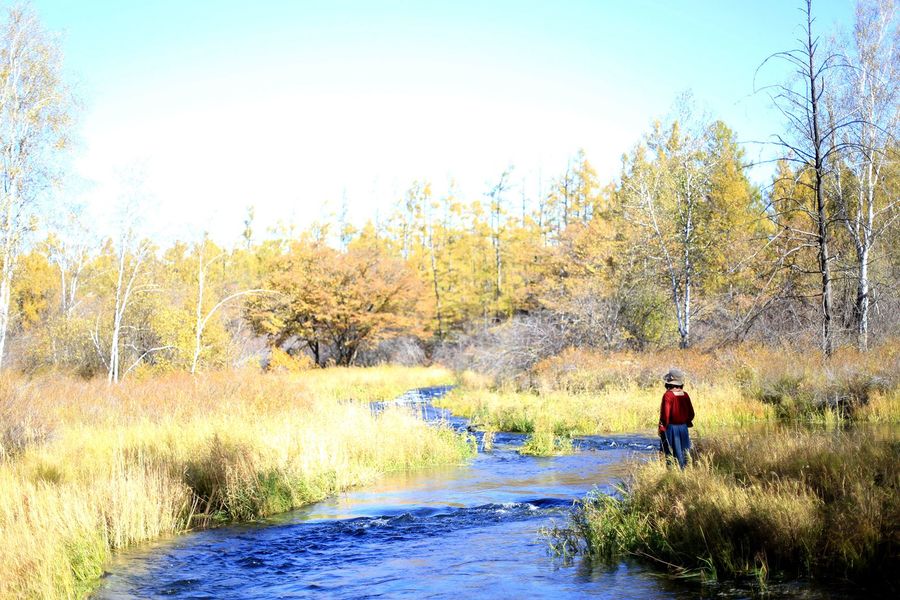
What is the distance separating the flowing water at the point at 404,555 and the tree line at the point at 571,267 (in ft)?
26.5

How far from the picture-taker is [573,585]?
6965 mm

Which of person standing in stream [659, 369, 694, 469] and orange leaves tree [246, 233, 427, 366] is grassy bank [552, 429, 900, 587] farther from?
orange leaves tree [246, 233, 427, 366]

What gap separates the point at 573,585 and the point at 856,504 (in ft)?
8.54

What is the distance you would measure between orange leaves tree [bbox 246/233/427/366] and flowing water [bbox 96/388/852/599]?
31.8 metres

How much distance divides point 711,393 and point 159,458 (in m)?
14.0

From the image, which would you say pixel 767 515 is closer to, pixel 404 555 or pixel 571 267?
pixel 404 555

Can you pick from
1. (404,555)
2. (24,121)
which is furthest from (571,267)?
(404,555)

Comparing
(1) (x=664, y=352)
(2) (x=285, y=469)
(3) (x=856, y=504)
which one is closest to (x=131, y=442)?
(2) (x=285, y=469)

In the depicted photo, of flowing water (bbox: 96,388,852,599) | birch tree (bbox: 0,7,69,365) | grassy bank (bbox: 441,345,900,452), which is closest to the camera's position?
flowing water (bbox: 96,388,852,599)

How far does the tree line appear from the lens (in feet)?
69.2

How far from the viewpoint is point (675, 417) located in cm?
944

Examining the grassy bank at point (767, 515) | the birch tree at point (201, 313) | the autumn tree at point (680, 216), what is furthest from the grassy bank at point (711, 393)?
Result: the birch tree at point (201, 313)

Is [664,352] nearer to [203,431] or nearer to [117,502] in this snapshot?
[203,431]

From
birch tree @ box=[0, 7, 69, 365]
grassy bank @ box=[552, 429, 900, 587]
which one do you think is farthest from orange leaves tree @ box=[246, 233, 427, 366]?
grassy bank @ box=[552, 429, 900, 587]
